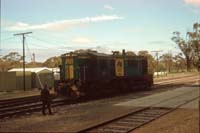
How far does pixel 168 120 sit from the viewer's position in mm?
14312

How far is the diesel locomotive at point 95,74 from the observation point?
23.9 metres

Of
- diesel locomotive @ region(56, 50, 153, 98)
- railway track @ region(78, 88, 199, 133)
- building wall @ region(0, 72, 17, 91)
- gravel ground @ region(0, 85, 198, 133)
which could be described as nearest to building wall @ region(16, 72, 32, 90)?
building wall @ region(0, 72, 17, 91)

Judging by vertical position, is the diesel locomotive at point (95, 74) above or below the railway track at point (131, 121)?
above

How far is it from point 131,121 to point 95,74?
11060 mm

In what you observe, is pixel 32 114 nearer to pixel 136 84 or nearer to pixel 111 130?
pixel 111 130

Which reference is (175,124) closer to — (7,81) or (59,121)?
(59,121)

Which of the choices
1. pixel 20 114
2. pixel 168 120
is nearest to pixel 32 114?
pixel 20 114

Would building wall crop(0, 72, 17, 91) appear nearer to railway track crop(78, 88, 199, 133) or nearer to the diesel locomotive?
the diesel locomotive

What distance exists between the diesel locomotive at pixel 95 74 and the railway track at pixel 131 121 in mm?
6900

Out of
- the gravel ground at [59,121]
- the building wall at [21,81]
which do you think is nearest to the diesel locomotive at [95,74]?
the gravel ground at [59,121]

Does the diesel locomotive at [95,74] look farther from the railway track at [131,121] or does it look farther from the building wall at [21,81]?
the building wall at [21,81]

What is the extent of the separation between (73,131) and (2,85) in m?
30.2

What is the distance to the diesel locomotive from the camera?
78.5ft

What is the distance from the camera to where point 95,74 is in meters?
25.1
